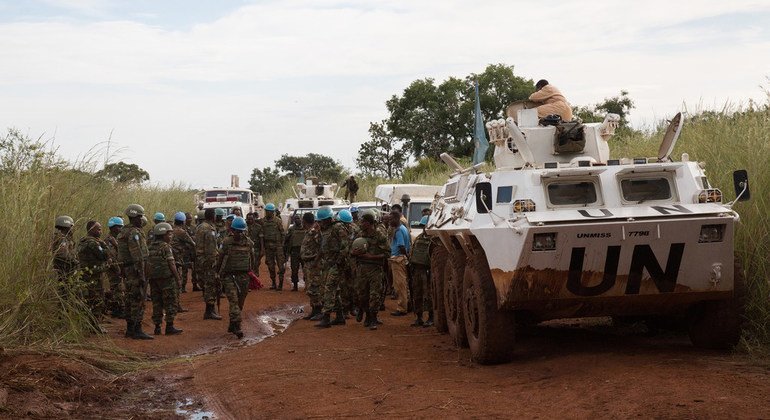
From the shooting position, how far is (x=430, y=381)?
30.5ft

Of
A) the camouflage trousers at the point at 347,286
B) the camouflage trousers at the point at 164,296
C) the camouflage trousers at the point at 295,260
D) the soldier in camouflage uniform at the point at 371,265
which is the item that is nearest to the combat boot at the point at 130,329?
the camouflage trousers at the point at 164,296

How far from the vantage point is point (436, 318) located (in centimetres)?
1361

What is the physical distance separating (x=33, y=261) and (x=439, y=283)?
5.19 metres

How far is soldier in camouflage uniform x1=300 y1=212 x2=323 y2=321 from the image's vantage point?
52.2ft

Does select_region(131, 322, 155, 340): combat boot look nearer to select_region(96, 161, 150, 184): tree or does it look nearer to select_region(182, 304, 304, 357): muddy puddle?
select_region(182, 304, 304, 357): muddy puddle

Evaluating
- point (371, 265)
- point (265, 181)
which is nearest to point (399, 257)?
point (371, 265)

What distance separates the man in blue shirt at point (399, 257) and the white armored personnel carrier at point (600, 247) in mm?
5094

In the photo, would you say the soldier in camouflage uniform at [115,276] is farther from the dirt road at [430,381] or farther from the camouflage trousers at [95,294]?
the dirt road at [430,381]

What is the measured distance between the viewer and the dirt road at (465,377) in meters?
7.53

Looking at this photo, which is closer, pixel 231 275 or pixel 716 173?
pixel 716 173

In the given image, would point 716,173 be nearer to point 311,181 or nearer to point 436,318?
point 436,318

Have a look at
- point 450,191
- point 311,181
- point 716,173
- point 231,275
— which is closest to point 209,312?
point 231,275

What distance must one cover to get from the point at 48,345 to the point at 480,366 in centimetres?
458

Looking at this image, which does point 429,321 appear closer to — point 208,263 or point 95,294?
point 208,263
